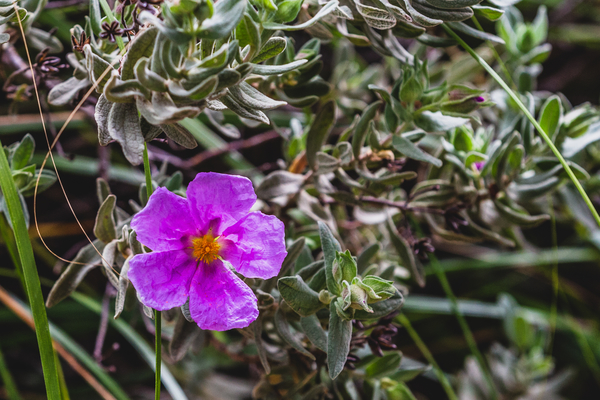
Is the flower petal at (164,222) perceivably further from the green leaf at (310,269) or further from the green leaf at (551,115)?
the green leaf at (551,115)

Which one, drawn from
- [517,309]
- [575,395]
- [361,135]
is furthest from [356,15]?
[575,395]

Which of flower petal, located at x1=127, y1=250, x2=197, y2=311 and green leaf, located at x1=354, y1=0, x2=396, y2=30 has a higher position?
green leaf, located at x1=354, y1=0, x2=396, y2=30

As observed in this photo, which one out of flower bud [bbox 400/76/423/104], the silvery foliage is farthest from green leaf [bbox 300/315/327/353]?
flower bud [bbox 400/76/423/104]

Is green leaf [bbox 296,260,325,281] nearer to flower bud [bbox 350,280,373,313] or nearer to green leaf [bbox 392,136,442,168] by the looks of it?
flower bud [bbox 350,280,373,313]

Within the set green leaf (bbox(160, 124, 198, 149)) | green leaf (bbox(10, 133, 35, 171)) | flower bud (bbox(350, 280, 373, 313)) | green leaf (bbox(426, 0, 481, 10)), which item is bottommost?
flower bud (bbox(350, 280, 373, 313))

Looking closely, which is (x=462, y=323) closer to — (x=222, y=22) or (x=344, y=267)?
(x=344, y=267)

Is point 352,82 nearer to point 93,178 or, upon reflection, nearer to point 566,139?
point 566,139

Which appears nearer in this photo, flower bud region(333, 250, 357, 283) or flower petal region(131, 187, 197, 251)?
flower petal region(131, 187, 197, 251)

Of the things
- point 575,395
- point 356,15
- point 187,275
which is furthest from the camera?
point 575,395

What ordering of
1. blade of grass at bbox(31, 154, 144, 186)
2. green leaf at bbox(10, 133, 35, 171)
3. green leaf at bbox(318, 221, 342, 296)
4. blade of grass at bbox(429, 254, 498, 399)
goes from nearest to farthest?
1. green leaf at bbox(318, 221, 342, 296)
2. green leaf at bbox(10, 133, 35, 171)
3. blade of grass at bbox(429, 254, 498, 399)
4. blade of grass at bbox(31, 154, 144, 186)
